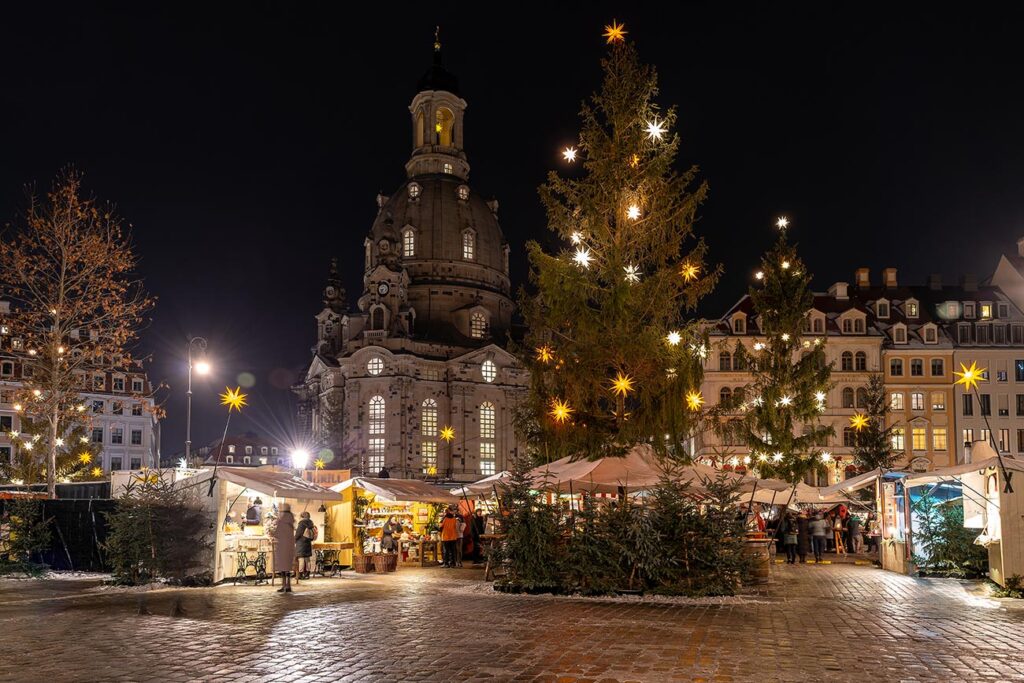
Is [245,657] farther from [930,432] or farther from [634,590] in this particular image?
[930,432]

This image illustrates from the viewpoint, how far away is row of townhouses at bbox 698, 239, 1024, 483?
217 ft

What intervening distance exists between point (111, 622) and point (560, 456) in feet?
42.5

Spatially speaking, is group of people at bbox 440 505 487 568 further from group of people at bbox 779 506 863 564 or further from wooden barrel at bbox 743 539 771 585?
group of people at bbox 779 506 863 564

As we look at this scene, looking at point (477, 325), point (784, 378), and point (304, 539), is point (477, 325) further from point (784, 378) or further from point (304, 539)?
point (304, 539)

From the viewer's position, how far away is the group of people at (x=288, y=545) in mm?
21297

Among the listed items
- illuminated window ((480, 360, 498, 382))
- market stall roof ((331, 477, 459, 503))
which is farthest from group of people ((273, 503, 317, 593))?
illuminated window ((480, 360, 498, 382))

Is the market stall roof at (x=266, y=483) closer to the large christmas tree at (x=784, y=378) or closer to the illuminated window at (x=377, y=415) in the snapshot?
the large christmas tree at (x=784, y=378)

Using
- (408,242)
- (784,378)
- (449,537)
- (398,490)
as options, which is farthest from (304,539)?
(408,242)

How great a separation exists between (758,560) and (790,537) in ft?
40.0

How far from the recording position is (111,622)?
1567 cm

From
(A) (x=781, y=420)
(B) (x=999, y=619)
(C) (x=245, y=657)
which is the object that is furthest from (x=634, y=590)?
(A) (x=781, y=420)

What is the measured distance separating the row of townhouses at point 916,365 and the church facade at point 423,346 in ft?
85.4

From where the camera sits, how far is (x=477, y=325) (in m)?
98.2

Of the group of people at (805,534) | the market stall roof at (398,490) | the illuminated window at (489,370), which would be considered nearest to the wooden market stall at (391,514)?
the market stall roof at (398,490)
